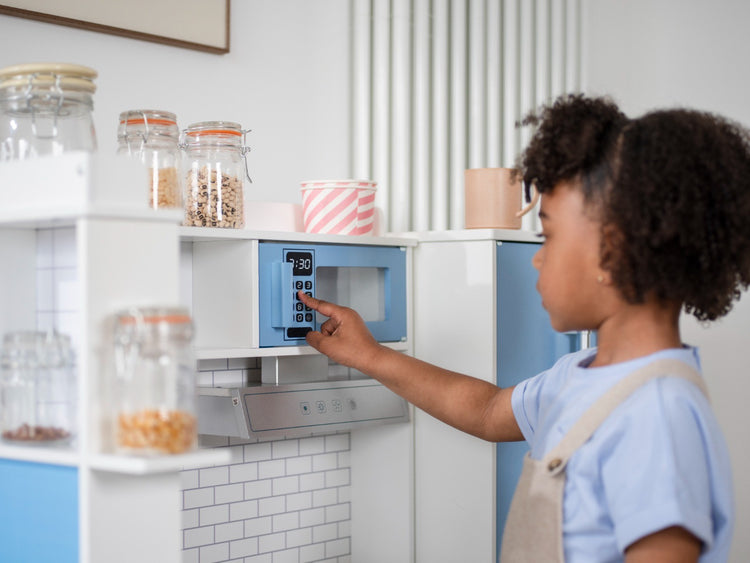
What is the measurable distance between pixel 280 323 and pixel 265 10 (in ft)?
3.35

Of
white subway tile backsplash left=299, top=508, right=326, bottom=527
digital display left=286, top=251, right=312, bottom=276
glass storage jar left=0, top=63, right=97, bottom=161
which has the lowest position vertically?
white subway tile backsplash left=299, top=508, right=326, bottom=527

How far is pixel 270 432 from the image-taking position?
2393 mm

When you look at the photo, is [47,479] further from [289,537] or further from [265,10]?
[265,10]

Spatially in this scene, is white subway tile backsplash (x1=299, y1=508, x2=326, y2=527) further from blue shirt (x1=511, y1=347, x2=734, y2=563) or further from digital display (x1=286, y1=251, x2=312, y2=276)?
blue shirt (x1=511, y1=347, x2=734, y2=563)

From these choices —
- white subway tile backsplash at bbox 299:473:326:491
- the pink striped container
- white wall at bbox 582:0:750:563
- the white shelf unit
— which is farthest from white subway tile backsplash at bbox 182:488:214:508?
white wall at bbox 582:0:750:563

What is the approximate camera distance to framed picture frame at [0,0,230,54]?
2.29 meters

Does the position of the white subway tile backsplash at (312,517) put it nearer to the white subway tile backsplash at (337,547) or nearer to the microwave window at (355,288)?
the white subway tile backsplash at (337,547)

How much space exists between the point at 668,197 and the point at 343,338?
3.49 feet

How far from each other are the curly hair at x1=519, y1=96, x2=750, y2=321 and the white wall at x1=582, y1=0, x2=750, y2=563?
7.59ft

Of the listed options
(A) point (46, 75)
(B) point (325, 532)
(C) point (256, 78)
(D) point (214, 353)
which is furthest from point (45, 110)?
(B) point (325, 532)

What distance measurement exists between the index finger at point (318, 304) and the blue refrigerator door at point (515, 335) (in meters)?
0.54

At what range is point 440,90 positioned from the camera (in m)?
3.19

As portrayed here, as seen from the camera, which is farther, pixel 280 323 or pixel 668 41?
pixel 668 41

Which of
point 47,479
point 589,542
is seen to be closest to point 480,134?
point 589,542
